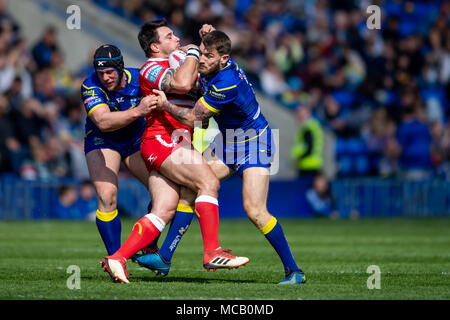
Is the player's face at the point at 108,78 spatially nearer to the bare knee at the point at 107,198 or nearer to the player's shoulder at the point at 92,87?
the player's shoulder at the point at 92,87

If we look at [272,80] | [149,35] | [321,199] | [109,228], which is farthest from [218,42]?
[272,80]

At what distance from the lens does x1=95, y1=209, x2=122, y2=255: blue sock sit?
877 centimetres

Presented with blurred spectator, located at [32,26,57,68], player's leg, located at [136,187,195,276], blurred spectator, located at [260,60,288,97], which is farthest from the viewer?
blurred spectator, located at [260,60,288,97]

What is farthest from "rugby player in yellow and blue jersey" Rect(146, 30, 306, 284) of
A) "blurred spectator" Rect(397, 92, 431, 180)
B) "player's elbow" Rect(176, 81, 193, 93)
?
"blurred spectator" Rect(397, 92, 431, 180)

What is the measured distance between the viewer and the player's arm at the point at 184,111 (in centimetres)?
788

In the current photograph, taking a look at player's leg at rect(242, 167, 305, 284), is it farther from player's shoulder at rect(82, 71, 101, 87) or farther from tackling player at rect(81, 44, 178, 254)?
player's shoulder at rect(82, 71, 101, 87)

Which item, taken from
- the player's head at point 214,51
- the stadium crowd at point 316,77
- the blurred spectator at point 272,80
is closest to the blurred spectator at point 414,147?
the stadium crowd at point 316,77

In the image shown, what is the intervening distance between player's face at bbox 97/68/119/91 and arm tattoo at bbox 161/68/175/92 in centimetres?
73

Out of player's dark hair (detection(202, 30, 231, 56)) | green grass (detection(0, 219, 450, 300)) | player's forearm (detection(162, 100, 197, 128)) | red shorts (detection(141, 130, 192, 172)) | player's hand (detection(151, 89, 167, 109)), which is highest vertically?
player's dark hair (detection(202, 30, 231, 56))

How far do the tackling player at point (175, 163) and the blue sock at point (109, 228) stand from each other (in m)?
0.78

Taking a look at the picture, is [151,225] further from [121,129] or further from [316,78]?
[316,78]

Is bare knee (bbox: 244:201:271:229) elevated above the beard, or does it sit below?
below

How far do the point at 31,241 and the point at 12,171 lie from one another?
16.3 feet

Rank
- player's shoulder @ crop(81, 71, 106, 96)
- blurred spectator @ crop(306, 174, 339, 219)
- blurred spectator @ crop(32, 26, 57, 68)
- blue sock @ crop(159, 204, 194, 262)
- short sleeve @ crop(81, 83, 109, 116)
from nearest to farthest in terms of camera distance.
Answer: blue sock @ crop(159, 204, 194, 262) → short sleeve @ crop(81, 83, 109, 116) → player's shoulder @ crop(81, 71, 106, 96) → blurred spectator @ crop(306, 174, 339, 219) → blurred spectator @ crop(32, 26, 57, 68)
